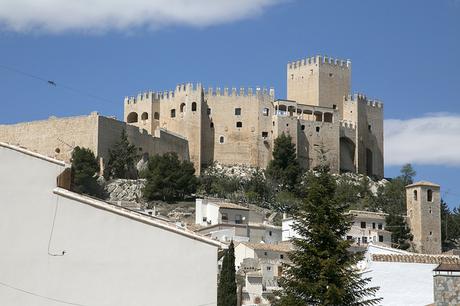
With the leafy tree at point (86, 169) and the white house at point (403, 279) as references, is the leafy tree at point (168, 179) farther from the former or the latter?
the white house at point (403, 279)

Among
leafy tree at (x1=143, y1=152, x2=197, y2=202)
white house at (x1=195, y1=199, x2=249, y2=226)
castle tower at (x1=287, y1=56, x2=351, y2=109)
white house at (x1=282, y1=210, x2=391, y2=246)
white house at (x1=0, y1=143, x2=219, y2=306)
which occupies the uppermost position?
castle tower at (x1=287, y1=56, x2=351, y2=109)

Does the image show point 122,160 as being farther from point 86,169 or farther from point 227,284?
point 227,284

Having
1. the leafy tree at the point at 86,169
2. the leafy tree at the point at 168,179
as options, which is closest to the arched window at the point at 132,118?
the leafy tree at the point at 168,179

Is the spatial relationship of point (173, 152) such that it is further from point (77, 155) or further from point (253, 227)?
point (253, 227)

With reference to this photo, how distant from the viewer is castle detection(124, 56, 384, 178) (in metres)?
78.8

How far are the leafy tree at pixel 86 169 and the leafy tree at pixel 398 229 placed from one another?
1817 cm

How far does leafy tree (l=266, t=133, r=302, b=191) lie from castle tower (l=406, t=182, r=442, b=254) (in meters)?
13.0

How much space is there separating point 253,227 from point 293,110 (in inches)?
904

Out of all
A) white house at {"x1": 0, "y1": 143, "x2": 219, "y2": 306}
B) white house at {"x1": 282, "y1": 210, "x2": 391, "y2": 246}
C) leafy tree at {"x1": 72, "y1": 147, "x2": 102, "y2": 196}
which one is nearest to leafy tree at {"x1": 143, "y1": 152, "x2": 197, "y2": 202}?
leafy tree at {"x1": 72, "y1": 147, "x2": 102, "y2": 196}

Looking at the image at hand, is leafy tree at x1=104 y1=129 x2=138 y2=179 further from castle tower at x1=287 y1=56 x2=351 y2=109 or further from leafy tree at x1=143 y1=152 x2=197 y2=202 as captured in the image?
castle tower at x1=287 y1=56 x2=351 y2=109

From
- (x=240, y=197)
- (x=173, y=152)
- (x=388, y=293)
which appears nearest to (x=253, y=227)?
(x=240, y=197)

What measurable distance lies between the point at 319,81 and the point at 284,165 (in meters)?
10.7

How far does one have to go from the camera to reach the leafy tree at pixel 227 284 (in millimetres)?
→ 32406

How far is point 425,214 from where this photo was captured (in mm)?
62438
